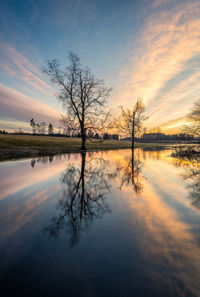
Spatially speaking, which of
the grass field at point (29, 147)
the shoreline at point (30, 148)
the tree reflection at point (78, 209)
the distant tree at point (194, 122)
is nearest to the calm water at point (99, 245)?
the tree reflection at point (78, 209)

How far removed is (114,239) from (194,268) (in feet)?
4.16

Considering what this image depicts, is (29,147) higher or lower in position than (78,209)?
higher

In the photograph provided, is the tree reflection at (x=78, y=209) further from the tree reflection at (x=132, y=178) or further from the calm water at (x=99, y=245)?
the tree reflection at (x=132, y=178)

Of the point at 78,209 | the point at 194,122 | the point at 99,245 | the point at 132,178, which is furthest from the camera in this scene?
the point at 194,122

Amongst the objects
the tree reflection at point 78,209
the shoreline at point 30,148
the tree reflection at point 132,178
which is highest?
the shoreline at point 30,148

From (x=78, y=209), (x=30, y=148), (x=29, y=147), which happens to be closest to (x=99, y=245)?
(x=78, y=209)

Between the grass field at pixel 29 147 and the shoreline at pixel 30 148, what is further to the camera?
the grass field at pixel 29 147

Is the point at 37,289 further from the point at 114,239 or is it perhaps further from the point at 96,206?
the point at 96,206

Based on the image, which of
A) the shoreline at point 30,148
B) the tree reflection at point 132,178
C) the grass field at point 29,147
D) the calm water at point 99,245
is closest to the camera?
the calm water at point 99,245

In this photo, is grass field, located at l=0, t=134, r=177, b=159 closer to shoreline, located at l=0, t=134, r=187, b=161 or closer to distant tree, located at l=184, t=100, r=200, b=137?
shoreline, located at l=0, t=134, r=187, b=161

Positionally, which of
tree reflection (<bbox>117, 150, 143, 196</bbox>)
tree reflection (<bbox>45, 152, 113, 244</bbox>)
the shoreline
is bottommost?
tree reflection (<bbox>117, 150, 143, 196</bbox>)

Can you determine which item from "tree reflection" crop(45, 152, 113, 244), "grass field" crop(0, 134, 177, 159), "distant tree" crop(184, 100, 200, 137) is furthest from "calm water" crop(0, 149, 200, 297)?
"distant tree" crop(184, 100, 200, 137)

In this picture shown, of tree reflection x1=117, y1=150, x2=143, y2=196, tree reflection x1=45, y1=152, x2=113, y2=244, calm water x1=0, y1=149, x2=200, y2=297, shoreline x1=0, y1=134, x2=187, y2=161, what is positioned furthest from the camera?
shoreline x1=0, y1=134, x2=187, y2=161

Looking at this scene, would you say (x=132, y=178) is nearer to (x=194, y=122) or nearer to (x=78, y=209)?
(x=78, y=209)
